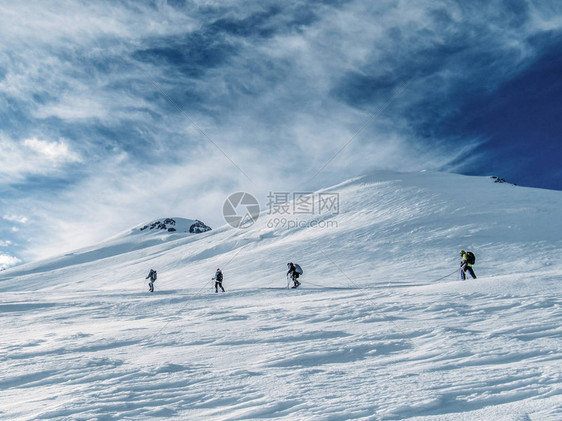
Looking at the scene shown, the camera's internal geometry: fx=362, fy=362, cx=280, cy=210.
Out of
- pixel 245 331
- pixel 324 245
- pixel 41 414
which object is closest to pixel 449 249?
pixel 324 245

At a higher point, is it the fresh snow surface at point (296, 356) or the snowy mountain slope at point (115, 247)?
the snowy mountain slope at point (115, 247)

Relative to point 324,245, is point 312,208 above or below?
above

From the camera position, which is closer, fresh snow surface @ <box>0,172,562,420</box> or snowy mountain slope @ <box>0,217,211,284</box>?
fresh snow surface @ <box>0,172,562,420</box>

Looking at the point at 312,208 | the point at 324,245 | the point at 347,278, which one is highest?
the point at 312,208

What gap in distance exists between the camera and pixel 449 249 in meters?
27.2

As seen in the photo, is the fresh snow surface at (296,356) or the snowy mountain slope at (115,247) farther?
the snowy mountain slope at (115,247)

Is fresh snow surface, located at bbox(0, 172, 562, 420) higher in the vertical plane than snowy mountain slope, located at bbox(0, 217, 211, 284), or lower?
lower

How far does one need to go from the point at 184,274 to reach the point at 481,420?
35.5 meters

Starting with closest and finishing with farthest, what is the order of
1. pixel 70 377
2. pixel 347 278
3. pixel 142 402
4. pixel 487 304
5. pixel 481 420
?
pixel 481 420 → pixel 142 402 → pixel 70 377 → pixel 487 304 → pixel 347 278

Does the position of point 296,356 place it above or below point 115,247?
below

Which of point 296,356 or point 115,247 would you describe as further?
point 115,247

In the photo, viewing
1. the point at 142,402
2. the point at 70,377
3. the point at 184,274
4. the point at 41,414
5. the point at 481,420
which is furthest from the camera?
the point at 184,274

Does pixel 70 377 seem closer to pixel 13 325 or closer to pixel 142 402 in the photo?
pixel 142 402

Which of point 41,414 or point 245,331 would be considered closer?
point 41,414
